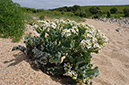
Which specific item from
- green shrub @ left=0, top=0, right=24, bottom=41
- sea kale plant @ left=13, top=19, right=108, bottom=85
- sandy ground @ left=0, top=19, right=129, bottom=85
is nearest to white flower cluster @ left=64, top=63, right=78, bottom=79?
sea kale plant @ left=13, top=19, right=108, bottom=85

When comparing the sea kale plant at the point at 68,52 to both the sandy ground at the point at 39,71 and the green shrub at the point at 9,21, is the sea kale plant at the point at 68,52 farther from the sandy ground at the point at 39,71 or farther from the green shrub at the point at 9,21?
the green shrub at the point at 9,21

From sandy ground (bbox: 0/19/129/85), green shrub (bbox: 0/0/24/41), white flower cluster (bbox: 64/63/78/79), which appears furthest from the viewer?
green shrub (bbox: 0/0/24/41)

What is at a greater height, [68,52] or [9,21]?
[9,21]

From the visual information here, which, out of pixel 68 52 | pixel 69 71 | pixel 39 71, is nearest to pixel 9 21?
pixel 39 71

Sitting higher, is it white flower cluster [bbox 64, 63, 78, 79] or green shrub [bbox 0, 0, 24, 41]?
green shrub [bbox 0, 0, 24, 41]

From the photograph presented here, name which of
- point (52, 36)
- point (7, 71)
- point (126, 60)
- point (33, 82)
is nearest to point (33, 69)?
point (33, 82)

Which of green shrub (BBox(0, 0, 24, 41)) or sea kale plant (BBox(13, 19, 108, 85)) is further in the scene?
green shrub (BBox(0, 0, 24, 41))

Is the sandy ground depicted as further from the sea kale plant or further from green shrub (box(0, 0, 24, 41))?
green shrub (box(0, 0, 24, 41))

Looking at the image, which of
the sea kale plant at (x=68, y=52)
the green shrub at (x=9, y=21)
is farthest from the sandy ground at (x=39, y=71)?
the green shrub at (x=9, y=21)

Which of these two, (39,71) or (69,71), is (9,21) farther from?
(69,71)

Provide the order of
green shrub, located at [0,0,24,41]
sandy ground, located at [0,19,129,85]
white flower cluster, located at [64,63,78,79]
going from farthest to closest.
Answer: green shrub, located at [0,0,24,41]
white flower cluster, located at [64,63,78,79]
sandy ground, located at [0,19,129,85]

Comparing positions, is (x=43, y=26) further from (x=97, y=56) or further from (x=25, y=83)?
(x=97, y=56)

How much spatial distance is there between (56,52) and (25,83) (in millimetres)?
787

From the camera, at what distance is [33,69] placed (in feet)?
7.55
